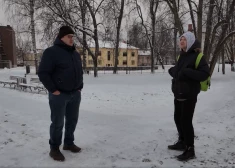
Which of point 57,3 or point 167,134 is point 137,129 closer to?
point 167,134

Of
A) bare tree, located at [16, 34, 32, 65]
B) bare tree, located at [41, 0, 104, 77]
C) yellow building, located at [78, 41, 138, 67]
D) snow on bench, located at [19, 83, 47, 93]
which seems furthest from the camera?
yellow building, located at [78, 41, 138, 67]

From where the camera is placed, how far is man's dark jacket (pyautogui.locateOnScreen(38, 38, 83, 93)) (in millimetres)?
3971

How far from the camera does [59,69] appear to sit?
406 centimetres

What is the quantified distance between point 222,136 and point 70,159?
3061 millimetres

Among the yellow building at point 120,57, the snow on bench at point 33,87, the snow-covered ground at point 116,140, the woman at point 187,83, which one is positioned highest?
the yellow building at point 120,57

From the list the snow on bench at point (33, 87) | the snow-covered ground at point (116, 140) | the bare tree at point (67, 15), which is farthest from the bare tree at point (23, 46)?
the snow-covered ground at point (116, 140)

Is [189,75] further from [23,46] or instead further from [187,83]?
[23,46]

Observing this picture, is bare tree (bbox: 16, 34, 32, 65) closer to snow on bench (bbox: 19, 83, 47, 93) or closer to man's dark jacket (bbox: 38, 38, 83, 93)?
snow on bench (bbox: 19, 83, 47, 93)

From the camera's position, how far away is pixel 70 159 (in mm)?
4133

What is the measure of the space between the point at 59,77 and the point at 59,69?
0.39 feet

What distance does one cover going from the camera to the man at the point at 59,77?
399 centimetres

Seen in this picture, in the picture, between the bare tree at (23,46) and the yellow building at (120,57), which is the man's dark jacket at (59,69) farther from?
the yellow building at (120,57)

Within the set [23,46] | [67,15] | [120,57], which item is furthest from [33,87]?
[120,57]

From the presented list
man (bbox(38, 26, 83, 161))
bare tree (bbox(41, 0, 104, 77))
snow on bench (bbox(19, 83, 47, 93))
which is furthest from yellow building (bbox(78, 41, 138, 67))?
man (bbox(38, 26, 83, 161))
